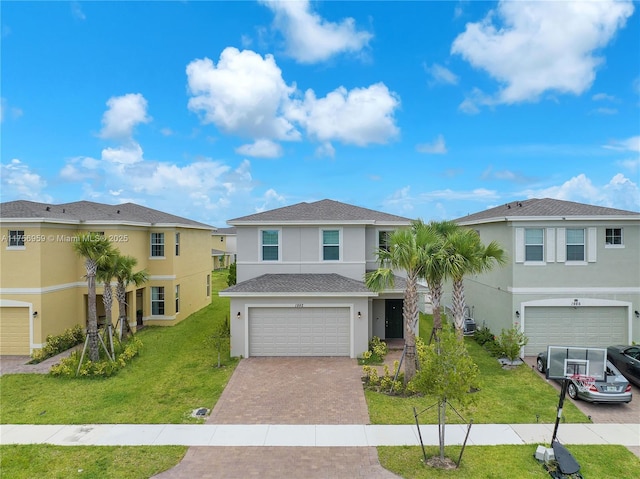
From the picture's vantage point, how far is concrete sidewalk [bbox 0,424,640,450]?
903cm

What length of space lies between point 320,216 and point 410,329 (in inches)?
286

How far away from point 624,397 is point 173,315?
2073cm

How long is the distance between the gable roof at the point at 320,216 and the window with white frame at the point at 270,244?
26.7 inches

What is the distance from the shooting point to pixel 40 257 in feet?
53.3

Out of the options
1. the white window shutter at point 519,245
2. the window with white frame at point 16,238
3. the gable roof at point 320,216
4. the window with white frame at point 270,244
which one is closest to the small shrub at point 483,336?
the white window shutter at point 519,245

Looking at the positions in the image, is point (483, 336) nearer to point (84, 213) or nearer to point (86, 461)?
point (86, 461)

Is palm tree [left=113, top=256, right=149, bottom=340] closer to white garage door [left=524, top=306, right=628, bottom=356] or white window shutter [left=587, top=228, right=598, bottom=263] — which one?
white garage door [left=524, top=306, right=628, bottom=356]

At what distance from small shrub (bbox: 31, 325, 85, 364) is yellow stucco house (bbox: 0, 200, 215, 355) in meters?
0.31

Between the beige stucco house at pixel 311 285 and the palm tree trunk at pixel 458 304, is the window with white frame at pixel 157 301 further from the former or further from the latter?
the palm tree trunk at pixel 458 304

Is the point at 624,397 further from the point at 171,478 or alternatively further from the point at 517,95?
the point at 517,95

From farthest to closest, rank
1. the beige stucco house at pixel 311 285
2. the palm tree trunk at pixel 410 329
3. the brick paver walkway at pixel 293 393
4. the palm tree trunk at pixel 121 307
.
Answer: the palm tree trunk at pixel 121 307 < the beige stucco house at pixel 311 285 < the palm tree trunk at pixel 410 329 < the brick paver walkway at pixel 293 393

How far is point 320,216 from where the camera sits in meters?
17.5

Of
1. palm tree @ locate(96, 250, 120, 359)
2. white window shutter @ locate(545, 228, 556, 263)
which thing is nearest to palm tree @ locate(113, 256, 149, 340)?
palm tree @ locate(96, 250, 120, 359)

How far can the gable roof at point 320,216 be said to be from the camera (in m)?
17.2
